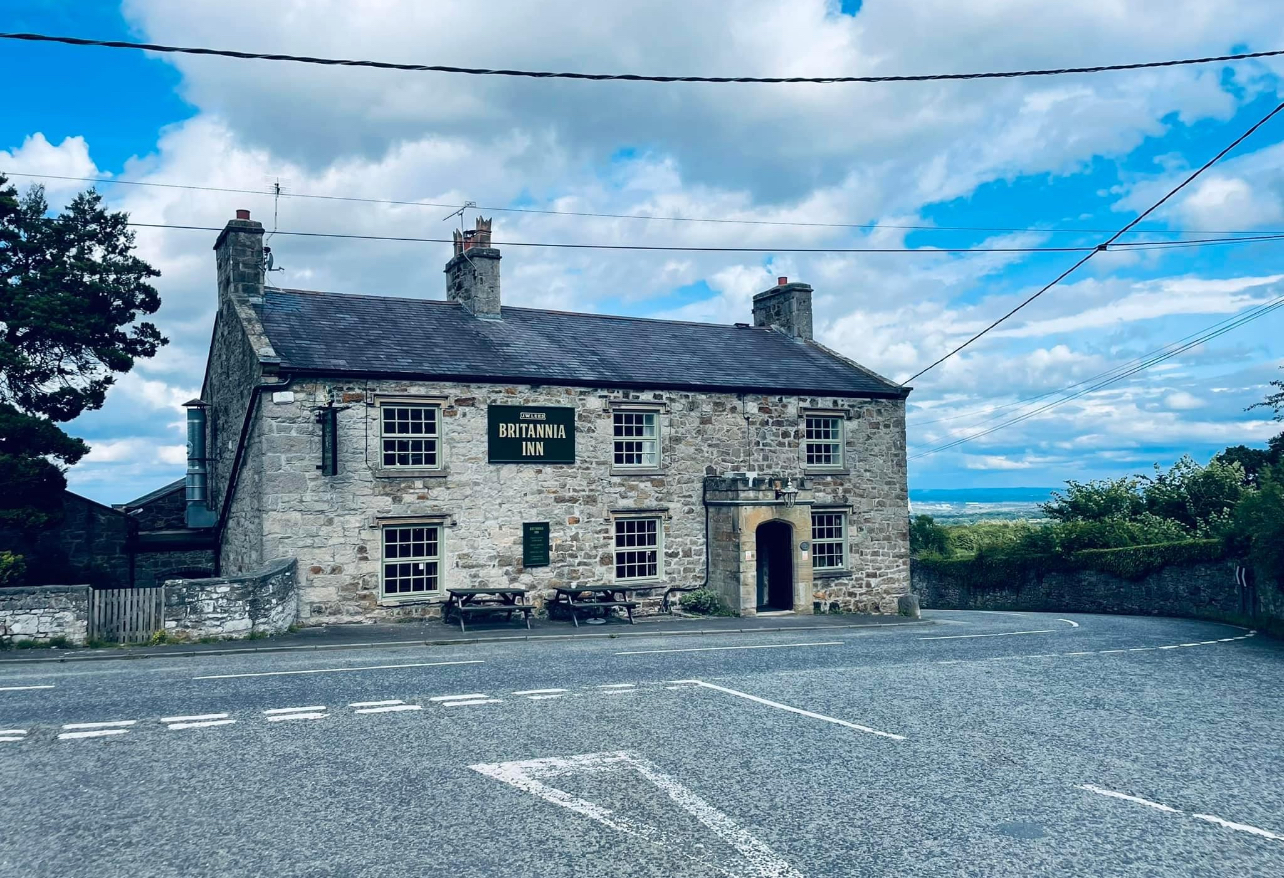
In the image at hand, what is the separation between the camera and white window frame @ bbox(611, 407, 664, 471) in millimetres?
22875


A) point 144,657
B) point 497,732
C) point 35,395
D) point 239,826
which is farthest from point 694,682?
point 35,395

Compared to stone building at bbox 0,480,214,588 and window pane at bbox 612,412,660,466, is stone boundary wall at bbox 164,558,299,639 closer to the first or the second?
stone building at bbox 0,480,214,588

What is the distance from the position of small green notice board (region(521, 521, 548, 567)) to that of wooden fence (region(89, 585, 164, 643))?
7.61 meters

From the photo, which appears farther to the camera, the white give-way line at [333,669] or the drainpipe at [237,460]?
the drainpipe at [237,460]

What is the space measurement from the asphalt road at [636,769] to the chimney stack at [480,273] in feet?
40.0

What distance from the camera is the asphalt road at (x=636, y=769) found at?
6.57m

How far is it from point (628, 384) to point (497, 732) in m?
13.7

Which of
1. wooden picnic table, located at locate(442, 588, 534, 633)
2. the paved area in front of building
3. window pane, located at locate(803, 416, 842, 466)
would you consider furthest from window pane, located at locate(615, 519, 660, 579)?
window pane, located at locate(803, 416, 842, 466)

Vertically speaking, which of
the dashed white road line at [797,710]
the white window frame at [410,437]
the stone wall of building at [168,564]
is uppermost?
the white window frame at [410,437]

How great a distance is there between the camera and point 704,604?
23.1 metres

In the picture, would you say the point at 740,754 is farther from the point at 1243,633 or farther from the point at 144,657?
the point at 1243,633

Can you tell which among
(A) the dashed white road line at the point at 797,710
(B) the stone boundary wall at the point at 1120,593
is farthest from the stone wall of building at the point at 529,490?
(A) the dashed white road line at the point at 797,710

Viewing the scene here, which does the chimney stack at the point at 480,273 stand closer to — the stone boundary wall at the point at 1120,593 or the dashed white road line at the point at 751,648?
the dashed white road line at the point at 751,648

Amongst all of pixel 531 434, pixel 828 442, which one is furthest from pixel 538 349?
pixel 828 442
